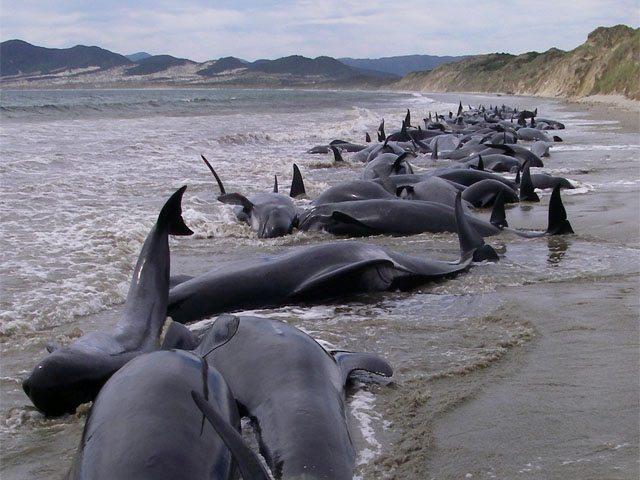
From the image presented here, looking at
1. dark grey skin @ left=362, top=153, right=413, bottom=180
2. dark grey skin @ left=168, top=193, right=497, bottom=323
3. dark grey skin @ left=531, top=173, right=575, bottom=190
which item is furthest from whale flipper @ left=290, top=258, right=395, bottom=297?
dark grey skin @ left=531, top=173, right=575, bottom=190

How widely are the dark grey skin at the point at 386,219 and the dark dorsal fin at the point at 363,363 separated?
400 cm

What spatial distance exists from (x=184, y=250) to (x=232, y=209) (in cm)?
258

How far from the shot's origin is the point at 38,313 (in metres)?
5.40

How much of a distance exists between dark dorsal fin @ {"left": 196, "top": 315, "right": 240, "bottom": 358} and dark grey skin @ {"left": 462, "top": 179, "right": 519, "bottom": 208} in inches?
262

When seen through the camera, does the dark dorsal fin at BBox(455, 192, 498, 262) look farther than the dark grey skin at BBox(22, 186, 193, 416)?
Yes

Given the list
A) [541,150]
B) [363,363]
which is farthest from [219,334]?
[541,150]

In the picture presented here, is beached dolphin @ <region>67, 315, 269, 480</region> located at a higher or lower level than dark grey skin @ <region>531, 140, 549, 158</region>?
higher

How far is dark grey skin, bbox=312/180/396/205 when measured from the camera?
9.09 meters

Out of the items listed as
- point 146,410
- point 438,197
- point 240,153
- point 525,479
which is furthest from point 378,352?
point 240,153

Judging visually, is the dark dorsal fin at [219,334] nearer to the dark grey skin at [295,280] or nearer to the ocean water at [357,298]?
the ocean water at [357,298]

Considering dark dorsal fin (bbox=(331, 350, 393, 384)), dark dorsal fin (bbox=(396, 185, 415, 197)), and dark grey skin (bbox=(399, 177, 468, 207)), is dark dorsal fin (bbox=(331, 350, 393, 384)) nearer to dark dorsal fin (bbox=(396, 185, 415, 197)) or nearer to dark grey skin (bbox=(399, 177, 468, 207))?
dark grey skin (bbox=(399, 177, 468, 207))

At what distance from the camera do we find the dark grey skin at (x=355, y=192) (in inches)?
358

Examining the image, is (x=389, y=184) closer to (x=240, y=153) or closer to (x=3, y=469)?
(x=3, y=469)

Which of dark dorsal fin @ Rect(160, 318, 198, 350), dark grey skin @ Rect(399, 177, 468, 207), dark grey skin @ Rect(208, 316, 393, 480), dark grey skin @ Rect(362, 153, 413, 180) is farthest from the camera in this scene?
dark grey skin @ Rect(362, 153, 413, 180)
